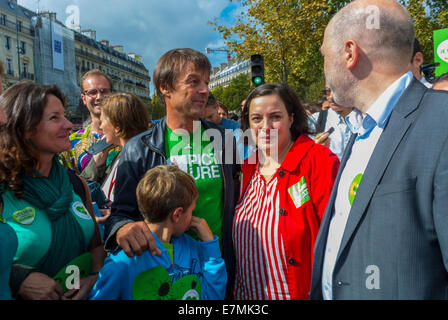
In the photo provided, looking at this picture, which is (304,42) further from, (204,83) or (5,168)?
(5,168)

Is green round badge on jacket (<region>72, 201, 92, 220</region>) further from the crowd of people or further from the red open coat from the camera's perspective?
the red open coat

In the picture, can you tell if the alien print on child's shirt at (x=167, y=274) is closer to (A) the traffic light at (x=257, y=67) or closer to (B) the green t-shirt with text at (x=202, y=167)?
(B) the green t-shirt with text at (x=202, y=167)

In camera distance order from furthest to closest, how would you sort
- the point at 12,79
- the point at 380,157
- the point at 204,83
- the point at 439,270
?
the point at 12,79, the point at 204,83, the point at 380,157, the point at 439,270

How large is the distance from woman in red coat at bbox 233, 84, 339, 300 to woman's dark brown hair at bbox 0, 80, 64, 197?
1334 millimetres

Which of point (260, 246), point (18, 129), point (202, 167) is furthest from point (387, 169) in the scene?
point (18, 129)

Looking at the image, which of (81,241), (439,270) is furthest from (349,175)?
(81,241)

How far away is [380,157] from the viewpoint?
4.51 ft

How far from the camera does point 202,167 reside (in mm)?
2438

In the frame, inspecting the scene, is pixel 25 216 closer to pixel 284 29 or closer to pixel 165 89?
pixel 165 89

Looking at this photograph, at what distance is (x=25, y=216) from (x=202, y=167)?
1.11 meters

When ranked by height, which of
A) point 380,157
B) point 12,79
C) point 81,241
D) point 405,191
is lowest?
point 81,241

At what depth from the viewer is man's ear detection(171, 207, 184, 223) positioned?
6.49 feet

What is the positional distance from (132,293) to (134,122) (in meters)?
1.61

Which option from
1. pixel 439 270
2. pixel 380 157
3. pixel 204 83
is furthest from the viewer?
pixel 204 83
